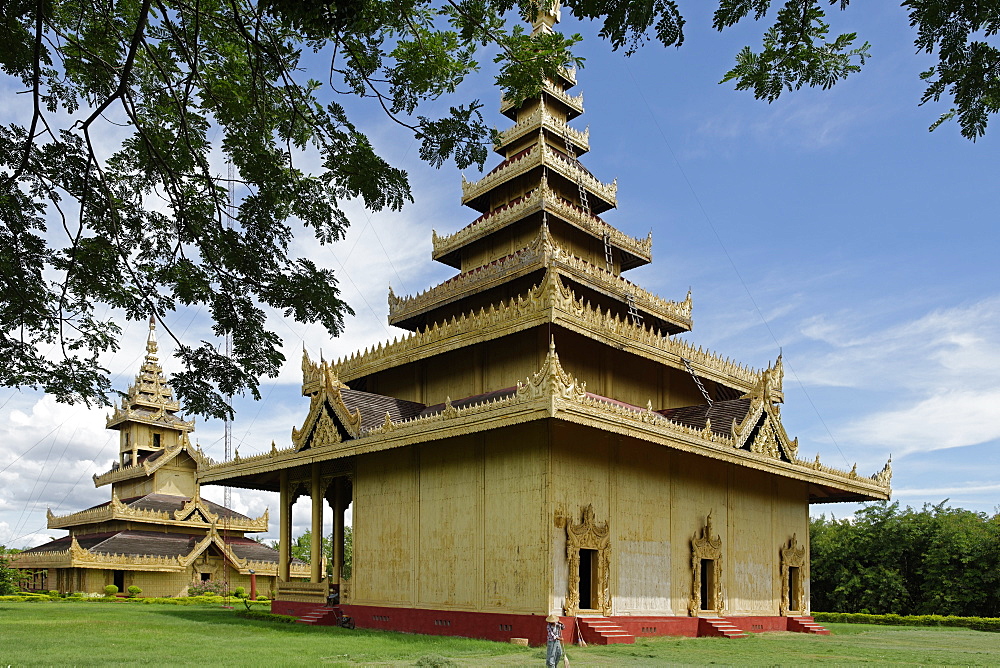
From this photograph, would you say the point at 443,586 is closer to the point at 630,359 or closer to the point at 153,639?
the point at 153,639

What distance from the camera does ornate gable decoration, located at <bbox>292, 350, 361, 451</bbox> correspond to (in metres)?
22.7

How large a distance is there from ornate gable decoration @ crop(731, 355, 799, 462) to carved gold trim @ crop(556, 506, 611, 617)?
4856 mm

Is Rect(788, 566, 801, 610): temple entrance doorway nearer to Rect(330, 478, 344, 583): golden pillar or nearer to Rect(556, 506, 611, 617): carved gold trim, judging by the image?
Rect(556, 506, 611, 617): carved gold trim

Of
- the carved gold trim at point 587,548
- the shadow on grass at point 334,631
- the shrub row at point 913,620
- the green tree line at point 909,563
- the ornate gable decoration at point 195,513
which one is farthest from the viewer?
the ornate gable decoration at point 195,513

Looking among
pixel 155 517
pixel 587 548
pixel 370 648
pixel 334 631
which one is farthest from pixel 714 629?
pixel 155 517

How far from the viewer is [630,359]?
78.6ft

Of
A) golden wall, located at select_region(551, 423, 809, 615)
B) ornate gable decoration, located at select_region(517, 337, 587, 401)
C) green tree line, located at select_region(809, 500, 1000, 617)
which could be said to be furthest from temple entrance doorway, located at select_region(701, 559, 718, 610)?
green tree line, located at select_region(809, 500, 1000, 617)

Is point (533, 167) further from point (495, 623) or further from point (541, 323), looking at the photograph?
point (495, 623)

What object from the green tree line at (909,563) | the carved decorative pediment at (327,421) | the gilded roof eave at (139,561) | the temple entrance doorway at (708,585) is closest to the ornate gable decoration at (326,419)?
the carved decorative pediment at (327,421)

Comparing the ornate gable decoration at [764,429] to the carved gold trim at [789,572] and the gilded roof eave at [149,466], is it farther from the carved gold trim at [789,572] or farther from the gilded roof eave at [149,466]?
the gilded roof eave at [149,466]

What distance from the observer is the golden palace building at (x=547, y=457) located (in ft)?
61.1

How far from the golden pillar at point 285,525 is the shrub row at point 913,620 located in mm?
21621

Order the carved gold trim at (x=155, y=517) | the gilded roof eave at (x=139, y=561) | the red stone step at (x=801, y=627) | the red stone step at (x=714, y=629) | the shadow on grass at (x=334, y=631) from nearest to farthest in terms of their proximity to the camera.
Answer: the shadow on grass at (x=334, y=631) < the red stone step at (x=714, y=629) < the red stone step at (x=801, y=627) < the gilded roof eave at (x=139, y=561) < the carved gold trim at (x=155, y=517)

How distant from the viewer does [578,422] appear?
56.6ft
